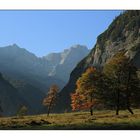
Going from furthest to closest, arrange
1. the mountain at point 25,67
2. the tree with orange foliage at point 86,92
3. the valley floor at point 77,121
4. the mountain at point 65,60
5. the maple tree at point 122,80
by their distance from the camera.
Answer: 1. the mountain at point 25,67
2. the mountain at point 65,60
3. the tree with orange foliage at point 86,92
4. the maple tree at point 122,80
5. the valley floor at point 77,121

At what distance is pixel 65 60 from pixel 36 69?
2.15 m

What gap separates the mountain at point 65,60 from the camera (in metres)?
29.4

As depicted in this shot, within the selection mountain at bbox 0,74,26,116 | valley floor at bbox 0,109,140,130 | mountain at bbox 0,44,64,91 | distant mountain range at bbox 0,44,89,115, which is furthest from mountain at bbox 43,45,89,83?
mountain at bbox 0,74,26,116

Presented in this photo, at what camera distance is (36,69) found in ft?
103

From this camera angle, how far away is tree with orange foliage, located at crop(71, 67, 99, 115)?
29.2 meters

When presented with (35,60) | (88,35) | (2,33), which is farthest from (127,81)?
(2,33)

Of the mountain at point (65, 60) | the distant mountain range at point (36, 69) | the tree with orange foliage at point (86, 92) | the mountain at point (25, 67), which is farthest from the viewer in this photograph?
the mountain at point (25, 67)

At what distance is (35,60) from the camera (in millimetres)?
30750

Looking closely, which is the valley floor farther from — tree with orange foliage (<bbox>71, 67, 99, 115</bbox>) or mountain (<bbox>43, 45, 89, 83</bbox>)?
mountain (<bbox>43, 45, 89, 83</bbox>)

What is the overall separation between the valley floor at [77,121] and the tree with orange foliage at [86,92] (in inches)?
21.7

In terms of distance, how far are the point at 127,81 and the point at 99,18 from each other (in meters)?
3.93

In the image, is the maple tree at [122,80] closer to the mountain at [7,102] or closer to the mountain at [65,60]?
the mountain at [65,60]

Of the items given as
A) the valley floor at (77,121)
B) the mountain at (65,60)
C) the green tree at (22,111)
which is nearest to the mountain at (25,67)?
the mountain at (65,60)
